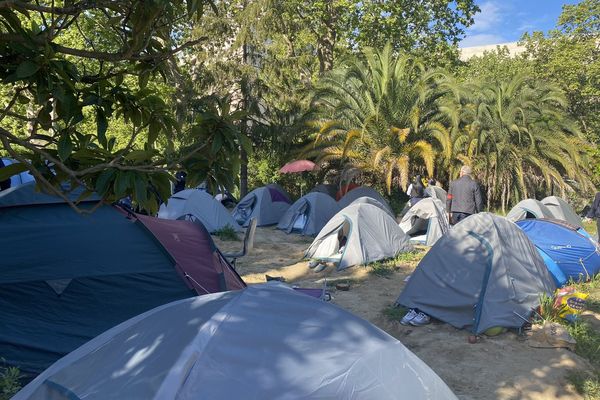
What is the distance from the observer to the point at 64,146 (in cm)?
262

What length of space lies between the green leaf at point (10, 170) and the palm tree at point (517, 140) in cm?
1465

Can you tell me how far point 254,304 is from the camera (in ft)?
9.72

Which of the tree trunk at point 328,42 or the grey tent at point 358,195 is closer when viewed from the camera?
the grey tent at point 358,195

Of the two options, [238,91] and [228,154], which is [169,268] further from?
[238,91]

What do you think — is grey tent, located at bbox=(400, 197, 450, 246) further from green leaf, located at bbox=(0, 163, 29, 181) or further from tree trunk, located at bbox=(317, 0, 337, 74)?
tree trunk, located at bbox=(317, 0, 337, 74)

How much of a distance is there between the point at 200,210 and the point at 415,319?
772 cm

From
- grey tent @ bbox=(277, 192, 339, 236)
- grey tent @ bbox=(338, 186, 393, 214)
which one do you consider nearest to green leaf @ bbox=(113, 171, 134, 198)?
grey tent @ bbox=(277, 192, 339, 236)

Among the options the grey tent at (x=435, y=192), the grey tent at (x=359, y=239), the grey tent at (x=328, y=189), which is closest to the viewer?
the grey tent at (x=359, y=239)

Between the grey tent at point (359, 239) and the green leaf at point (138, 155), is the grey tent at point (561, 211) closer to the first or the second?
the grey tent at point (359, 239)

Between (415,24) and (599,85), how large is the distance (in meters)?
7.99

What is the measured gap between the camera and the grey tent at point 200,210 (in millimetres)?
12984

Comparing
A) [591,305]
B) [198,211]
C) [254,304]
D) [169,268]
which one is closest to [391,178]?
[198,211]

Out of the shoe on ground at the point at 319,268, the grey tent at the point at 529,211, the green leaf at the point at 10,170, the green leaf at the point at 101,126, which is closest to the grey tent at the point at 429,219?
the grey tent at the point at 529,211

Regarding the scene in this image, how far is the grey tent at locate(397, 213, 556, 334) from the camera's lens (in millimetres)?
6285
